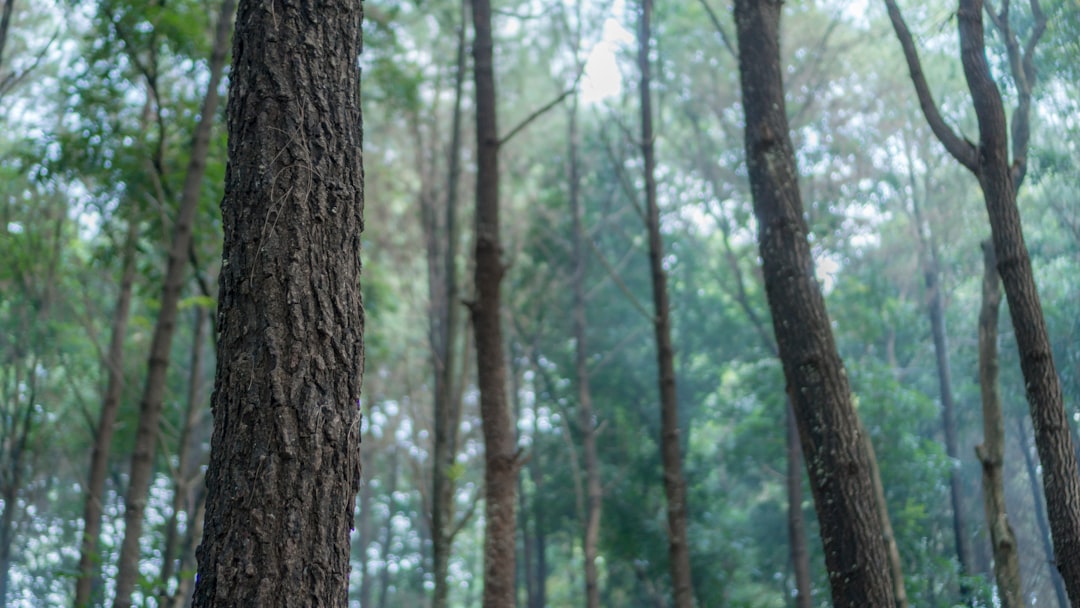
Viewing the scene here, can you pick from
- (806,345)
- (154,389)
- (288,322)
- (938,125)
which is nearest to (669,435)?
(806,345)

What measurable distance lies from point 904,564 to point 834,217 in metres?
5.83

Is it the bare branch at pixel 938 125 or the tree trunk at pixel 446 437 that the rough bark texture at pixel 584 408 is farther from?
the bare branch at pixel 938 125

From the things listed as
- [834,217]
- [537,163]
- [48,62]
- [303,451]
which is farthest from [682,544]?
[537,163]

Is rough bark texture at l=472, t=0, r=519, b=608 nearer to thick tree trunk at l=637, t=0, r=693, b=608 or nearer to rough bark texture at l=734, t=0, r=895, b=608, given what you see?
rough bark texture at l=734, t=0, r=895, b=608

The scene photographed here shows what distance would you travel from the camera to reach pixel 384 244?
55.2 ft

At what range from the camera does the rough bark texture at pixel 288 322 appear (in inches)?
95.3

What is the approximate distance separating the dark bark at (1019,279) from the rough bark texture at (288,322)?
411 cm

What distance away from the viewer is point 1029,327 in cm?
538

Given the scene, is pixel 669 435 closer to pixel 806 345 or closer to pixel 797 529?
pixel 806 345

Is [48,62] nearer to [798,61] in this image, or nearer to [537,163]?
[537,163]

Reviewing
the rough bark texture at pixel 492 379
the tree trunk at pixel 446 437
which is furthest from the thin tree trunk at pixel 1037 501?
the tree trunk at pixel 446 437

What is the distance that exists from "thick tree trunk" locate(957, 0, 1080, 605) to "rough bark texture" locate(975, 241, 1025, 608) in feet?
2.03

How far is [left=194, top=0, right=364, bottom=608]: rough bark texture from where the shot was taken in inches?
95.3

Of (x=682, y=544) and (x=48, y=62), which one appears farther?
(x=48, y=62)
